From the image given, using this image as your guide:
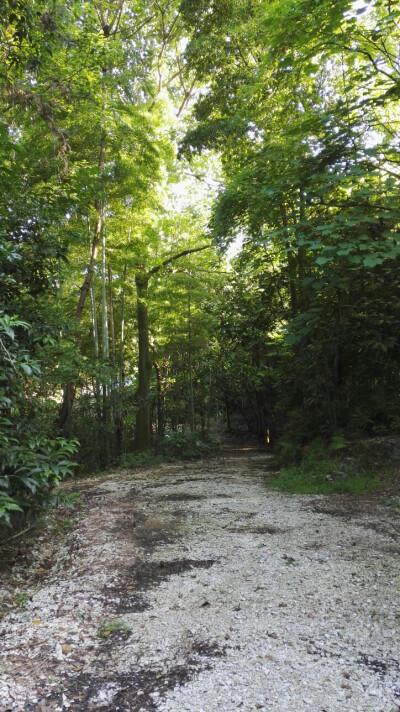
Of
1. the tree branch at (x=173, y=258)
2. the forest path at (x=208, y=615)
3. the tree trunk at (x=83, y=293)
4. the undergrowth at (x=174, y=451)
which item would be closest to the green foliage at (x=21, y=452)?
the forest path at (x=208, y=615)

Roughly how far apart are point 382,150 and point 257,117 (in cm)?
331

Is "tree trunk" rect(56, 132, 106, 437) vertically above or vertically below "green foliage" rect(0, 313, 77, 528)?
above

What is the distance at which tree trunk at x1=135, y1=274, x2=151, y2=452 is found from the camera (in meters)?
10.6

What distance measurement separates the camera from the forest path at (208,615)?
1764 mm

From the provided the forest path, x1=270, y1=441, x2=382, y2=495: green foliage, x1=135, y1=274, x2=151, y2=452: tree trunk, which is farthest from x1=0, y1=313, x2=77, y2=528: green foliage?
x1=135, y1=274, x2=151, y2=452: tree trunk

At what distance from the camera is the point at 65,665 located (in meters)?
1.97

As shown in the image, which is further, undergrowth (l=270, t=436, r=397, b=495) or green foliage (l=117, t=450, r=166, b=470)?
green foliage (l=117, t=450, r=166, b=470)

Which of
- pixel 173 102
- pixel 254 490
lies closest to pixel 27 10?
pixel 254 490

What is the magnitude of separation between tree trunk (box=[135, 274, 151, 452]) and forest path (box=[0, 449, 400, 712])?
6173 mm

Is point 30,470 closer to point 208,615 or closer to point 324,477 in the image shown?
point 208,615

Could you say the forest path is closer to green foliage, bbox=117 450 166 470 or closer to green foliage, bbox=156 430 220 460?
green foliage, bbox=117 450 166 470

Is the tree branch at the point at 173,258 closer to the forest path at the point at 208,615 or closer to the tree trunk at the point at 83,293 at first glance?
the tree trunk at the point at 83,293

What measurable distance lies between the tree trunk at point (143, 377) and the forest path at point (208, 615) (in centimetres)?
617

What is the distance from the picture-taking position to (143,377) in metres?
10.9
